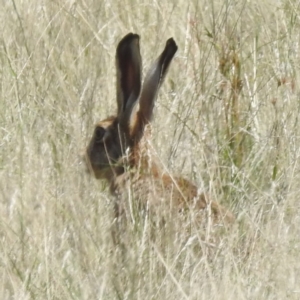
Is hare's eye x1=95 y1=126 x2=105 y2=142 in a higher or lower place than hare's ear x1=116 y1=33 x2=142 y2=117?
lower

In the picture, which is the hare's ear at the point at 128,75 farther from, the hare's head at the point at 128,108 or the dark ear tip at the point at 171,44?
the dark ear tip at the point at 171,44

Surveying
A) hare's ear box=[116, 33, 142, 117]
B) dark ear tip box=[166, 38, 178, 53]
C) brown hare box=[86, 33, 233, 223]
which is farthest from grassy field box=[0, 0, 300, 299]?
dark ear tip box=[166, 38, 178, 53]

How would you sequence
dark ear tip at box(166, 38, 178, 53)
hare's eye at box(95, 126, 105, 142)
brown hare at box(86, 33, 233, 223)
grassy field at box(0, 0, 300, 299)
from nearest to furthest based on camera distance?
grassy field at box(0, 0, 300, 299) < brown hare at box(86, 33, 233, 223) < dark ear tip at box(166, 38, 178, 53) < hare's eye at box(95, 126, 105, 142)

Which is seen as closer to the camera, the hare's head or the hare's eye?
the hare's head

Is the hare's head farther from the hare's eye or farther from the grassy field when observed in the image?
the grassy field

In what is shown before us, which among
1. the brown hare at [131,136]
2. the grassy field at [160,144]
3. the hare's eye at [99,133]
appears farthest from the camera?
the hare's eye at [99,133]

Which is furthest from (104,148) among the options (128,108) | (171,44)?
(171,44)

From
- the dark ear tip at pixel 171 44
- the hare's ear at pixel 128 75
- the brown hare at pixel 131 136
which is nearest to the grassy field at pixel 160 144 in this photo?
the brown hare at pixel 131 136

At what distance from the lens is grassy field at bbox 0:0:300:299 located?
4336 millimetres

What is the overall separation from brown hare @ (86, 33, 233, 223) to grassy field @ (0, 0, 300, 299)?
0.10 metres

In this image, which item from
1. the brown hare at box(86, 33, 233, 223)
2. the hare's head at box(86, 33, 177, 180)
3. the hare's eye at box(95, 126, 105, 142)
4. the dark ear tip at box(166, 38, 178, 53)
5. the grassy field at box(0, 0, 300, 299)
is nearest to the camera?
the grassy field at box(0, 0, 300, 299)

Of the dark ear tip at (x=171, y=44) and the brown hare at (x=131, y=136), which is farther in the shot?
the dark ear tip at (x=171, y=44)

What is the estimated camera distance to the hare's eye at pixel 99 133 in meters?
5.60

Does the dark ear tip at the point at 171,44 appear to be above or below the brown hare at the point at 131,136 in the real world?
above
